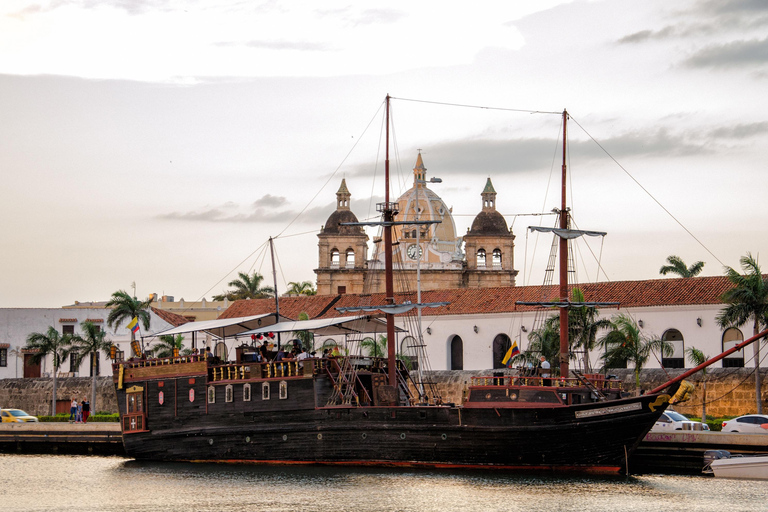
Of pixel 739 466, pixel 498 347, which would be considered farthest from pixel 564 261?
pixel 498 347

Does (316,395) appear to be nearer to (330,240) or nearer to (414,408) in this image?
(414,408)

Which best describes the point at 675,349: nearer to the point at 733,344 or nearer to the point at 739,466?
the point at 733,344

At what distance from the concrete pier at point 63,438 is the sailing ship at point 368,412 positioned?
4141 mm

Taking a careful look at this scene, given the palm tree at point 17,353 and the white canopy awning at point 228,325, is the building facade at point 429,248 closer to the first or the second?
the palm tree at point 17,353

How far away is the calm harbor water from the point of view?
86.3 feet

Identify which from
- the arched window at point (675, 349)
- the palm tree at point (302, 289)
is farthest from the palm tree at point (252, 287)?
the arched window at point (675, 349)

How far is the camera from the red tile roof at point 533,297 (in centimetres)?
5178

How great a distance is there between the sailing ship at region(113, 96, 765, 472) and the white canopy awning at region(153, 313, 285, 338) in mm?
123

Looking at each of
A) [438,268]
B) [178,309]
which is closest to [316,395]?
[438,268]

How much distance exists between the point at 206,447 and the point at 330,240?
183ft

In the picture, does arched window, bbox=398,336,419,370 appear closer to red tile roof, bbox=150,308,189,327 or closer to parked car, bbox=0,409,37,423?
red tile roof, bbox=150,308,189,327

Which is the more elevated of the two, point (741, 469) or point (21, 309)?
point (21, 309)

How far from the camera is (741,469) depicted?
→ 1141 inches

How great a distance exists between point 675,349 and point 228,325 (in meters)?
22.8
